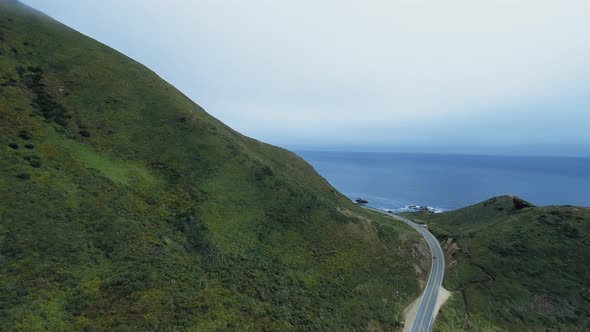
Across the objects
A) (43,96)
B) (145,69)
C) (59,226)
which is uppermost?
(145,69)

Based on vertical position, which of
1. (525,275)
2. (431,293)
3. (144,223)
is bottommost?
(431,293)

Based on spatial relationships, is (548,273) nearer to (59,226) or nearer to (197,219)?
(197,219)

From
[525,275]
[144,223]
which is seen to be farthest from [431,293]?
[144,223]

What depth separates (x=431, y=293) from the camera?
46344mm

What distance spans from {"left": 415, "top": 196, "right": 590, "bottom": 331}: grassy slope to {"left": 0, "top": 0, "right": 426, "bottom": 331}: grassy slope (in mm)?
9949

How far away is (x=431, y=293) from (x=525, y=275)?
20.2 m

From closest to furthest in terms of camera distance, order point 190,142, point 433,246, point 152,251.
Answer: point 152,251
point 190,142
point 433,246

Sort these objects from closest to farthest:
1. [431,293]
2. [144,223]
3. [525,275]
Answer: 1. [144,223]
2. [431,293]
3. [525,275]

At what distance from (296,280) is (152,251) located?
1924 cm

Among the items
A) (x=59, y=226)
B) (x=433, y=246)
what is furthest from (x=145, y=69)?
(x=433, y=246)

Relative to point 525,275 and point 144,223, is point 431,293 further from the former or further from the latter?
point 144,223

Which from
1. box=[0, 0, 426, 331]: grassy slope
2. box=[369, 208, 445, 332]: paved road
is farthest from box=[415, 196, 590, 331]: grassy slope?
box=[0, 0, 426, 331]: grassy slope

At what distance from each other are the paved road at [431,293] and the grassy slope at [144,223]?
7.34 ft

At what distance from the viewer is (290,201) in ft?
168
